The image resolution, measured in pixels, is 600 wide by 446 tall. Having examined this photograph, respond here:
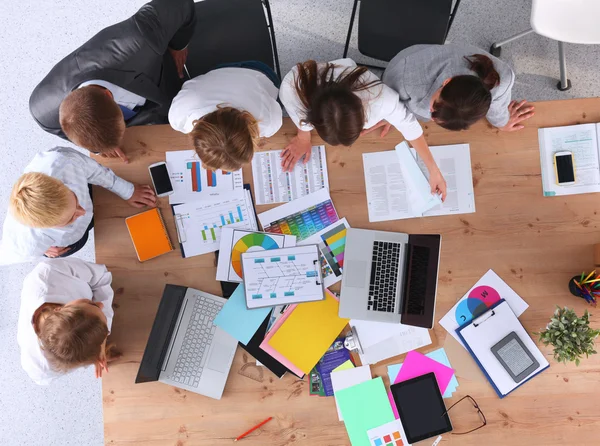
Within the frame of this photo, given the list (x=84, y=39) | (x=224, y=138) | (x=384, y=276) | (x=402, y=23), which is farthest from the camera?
(x=84, y=39)

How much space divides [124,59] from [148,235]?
1.89 ft

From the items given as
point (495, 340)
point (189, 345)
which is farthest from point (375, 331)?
point (189, 345)

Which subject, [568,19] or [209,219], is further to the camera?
[568,19]

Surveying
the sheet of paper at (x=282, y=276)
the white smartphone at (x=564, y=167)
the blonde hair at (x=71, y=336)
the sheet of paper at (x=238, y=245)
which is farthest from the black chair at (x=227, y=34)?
the white smartphone at (x=564, y=167)

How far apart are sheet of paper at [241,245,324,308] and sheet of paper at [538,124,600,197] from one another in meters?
0.85

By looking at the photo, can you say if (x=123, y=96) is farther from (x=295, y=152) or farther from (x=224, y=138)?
Result: (x=295, y=152)

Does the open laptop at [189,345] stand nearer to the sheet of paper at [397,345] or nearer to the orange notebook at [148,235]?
the orange notebook at [148,235]

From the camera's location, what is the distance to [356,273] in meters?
1.44

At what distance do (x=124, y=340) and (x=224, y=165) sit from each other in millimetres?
704

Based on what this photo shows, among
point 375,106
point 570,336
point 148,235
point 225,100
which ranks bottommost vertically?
point 570,336

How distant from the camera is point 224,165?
128 centimetres

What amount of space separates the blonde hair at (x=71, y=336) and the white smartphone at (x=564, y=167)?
1569 millimetres

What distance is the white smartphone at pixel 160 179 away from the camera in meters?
1.45

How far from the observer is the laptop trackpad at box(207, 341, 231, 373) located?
1.41 metres
